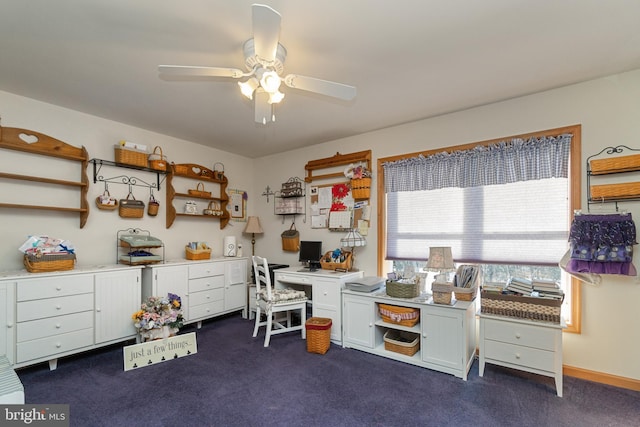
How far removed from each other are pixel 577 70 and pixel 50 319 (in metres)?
4.73

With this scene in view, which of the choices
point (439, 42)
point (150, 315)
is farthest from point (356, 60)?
point (150, 315)

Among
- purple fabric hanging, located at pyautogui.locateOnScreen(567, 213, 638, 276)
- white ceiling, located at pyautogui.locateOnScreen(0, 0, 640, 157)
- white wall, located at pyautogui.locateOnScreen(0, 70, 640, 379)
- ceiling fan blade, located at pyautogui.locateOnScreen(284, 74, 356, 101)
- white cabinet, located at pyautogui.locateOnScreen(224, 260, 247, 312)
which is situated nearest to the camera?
white ceiling, located at pyautogui.locateOnScreen(0, 0, 640, 157)

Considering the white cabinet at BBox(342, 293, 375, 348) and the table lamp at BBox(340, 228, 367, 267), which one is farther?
the table lamp at BBox(340, 228, 367, 267)

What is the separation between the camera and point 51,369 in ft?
8.41

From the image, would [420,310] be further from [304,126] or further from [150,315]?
[150,315]

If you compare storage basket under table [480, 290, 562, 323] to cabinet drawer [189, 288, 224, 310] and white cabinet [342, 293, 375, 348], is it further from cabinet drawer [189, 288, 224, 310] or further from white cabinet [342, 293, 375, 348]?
cabinet drawer [189, 288, 224, 310]

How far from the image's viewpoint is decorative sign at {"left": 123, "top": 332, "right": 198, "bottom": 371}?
2592mm

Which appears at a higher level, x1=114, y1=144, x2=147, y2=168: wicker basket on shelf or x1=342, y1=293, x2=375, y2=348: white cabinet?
x1=114, y1=144, x2=147, y2=168: wicker basket on shelf

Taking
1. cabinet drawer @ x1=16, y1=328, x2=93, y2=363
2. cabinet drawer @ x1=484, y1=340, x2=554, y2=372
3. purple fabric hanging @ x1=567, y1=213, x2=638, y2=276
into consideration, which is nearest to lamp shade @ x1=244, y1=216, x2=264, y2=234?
cabinet drawer @ x1=16, y1=328, x2=93, y2=363

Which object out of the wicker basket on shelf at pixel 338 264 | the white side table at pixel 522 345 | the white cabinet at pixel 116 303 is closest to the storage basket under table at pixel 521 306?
the white side table at pixel 522 345

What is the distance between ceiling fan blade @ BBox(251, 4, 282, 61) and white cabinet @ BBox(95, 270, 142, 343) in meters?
2.57

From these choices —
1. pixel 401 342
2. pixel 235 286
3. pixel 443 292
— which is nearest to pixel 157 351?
pixel 235 286

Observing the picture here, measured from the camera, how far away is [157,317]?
113 inches

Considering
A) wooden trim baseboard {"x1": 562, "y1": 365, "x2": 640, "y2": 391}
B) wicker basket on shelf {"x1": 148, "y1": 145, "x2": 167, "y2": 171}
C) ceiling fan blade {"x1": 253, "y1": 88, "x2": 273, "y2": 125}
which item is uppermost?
ceiling fan blade {"x1": 253, "y1": 88, "x2": 273, "y2": 125}
